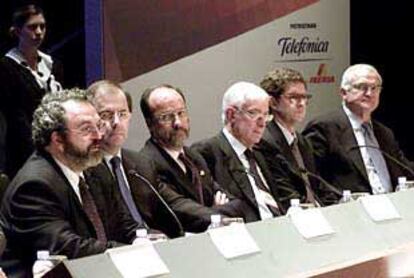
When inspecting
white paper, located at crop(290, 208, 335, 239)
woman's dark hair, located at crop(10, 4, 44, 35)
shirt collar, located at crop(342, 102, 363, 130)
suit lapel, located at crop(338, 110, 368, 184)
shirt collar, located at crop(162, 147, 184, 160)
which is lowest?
suit lapel, located at crop(338, 110, 368, 184)

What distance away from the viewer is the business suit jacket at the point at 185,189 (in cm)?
401

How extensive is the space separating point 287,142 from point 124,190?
3.63 feet

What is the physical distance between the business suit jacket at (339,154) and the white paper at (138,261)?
8.78 ft

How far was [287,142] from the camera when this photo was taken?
15.8 feet

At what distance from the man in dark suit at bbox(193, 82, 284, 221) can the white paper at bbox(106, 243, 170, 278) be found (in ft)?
5.99

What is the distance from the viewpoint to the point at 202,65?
231 inches

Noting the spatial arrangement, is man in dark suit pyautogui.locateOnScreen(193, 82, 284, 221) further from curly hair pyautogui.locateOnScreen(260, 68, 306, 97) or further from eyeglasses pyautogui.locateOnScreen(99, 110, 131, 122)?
eyeglasses pyautogui.locateOnScreen(99, 110, 131, 122)

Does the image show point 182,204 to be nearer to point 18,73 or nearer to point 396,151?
point 18,73

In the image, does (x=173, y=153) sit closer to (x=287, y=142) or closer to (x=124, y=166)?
(x=124, y=166)

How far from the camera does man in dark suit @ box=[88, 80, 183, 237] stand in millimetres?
3932

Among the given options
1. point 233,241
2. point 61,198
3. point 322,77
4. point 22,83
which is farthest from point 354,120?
point 233,241

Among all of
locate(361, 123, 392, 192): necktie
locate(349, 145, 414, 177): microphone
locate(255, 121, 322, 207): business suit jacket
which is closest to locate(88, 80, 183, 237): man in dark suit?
locate(255, 121, 322, 207): business suit jacket

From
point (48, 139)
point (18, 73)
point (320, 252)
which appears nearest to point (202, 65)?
point (18, 73)

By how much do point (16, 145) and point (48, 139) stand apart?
1.50m
